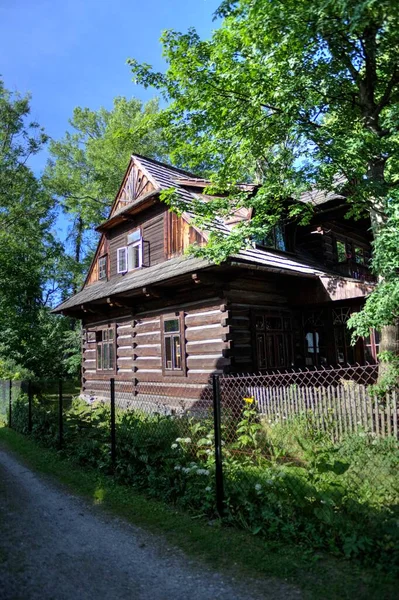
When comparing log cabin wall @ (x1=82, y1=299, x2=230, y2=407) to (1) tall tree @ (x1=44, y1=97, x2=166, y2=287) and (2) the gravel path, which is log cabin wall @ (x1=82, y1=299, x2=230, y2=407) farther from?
(1) tall tree @ (x1=44, y1=97, x2=166, y2=287)

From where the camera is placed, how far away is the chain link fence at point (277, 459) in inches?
165

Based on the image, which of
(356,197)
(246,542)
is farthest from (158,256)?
(246,542)

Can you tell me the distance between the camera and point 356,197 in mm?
8422

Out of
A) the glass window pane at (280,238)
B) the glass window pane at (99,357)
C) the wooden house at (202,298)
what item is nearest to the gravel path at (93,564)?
the wooden house at (202,298)

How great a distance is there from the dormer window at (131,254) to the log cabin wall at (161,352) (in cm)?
194

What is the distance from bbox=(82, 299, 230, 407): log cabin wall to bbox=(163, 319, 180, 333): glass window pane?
0.22 meters

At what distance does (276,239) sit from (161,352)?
17.5ft

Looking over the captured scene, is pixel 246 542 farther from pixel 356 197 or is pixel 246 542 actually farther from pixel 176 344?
pixel 176 344

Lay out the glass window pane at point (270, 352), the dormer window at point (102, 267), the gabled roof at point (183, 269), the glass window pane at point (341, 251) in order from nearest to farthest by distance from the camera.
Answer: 1. the gabled roof at point (183, 269)
2. the glass window pane at point (270, 352)
3. the glass window pane at point (341, 251)
4. the dormer window at point (102, 267)

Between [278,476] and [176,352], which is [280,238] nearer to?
[176,352]

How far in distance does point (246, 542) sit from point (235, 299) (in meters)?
7.46

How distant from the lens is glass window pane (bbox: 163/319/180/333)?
1261cm

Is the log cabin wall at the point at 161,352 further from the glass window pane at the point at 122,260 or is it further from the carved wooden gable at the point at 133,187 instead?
the carved wooden gable at the point at 133,187

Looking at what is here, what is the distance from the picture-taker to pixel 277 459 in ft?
21.3
